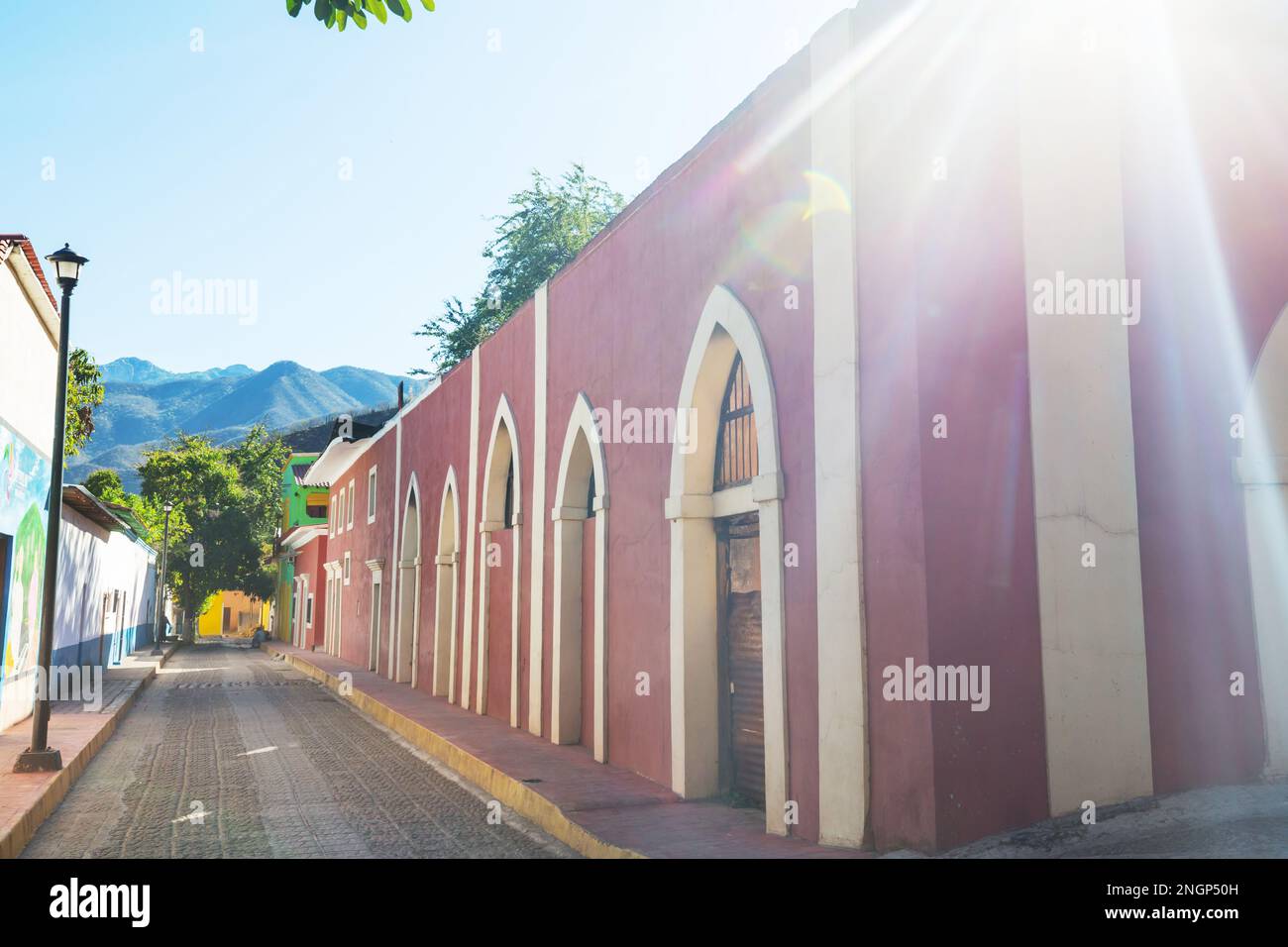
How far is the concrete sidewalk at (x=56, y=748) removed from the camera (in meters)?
7.50

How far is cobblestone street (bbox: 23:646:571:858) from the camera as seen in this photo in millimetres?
7395

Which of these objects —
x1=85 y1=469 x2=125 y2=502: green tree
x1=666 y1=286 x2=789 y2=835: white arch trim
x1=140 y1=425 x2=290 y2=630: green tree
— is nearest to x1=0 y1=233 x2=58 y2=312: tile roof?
x1=666 y1=286 x2=789 y2=835: white arch trim

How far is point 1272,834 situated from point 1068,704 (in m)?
1.16

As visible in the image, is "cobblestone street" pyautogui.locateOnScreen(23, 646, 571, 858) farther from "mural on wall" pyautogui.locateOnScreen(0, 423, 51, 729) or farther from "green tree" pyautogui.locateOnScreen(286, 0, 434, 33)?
"green tree" pyautogui.locateOnScreen(286, 0, 434, 33)

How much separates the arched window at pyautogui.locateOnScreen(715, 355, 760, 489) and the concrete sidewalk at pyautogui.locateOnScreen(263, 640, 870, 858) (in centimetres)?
264

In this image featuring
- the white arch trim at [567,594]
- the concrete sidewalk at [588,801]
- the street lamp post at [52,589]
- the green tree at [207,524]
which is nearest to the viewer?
the concrete sidewalk at [588,801]

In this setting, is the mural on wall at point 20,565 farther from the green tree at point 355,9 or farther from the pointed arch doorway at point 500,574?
the green tree at point 355,9

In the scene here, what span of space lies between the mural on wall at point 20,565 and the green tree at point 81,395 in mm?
12041

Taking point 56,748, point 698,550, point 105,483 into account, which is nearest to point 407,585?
point 56,748

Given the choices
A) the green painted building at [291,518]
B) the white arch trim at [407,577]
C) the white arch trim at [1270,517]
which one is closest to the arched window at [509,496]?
the white arch trim at [407,577]

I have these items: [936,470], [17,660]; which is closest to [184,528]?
[17,660]

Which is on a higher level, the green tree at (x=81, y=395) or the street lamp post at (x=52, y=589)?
the green tree at (x=81, y=395)
